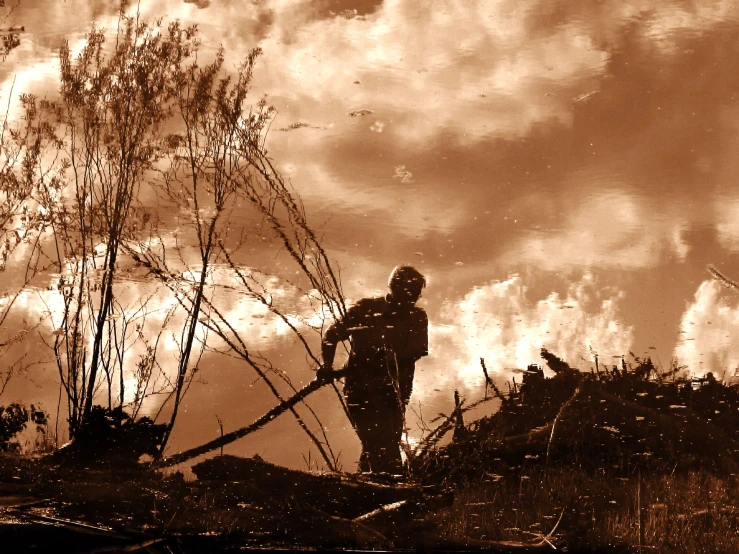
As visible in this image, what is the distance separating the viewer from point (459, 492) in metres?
→ 2.59

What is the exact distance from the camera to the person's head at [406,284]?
3.98 m

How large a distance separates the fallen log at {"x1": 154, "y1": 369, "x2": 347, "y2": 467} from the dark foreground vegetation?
0.57ft

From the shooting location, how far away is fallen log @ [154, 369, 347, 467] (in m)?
2.72

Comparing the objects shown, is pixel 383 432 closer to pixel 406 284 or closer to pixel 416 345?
pixel 416 345

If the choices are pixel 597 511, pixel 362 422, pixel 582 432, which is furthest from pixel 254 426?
pixel 582 432

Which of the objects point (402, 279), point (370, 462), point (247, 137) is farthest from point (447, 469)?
point (247, 137)

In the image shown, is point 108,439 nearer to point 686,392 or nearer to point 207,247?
point 207,247

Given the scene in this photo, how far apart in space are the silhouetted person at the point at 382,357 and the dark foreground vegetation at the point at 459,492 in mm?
360

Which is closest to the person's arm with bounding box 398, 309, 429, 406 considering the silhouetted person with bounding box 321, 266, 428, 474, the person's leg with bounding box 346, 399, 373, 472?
the silhouetted person with bounding box 321, 266, 428, 474

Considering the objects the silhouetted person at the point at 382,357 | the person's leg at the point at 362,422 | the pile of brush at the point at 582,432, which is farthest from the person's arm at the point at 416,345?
the pile of brush at the point at 582,432

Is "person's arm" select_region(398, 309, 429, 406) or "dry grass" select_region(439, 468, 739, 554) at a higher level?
"person's arm" select_region(398, 309, 429, 406)

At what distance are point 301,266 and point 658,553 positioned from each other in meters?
2.17

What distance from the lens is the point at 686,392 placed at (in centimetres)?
387

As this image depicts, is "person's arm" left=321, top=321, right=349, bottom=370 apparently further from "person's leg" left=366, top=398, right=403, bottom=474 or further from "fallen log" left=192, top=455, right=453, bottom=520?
"fallen log" left=192, top=455, right=453, bottom=520
